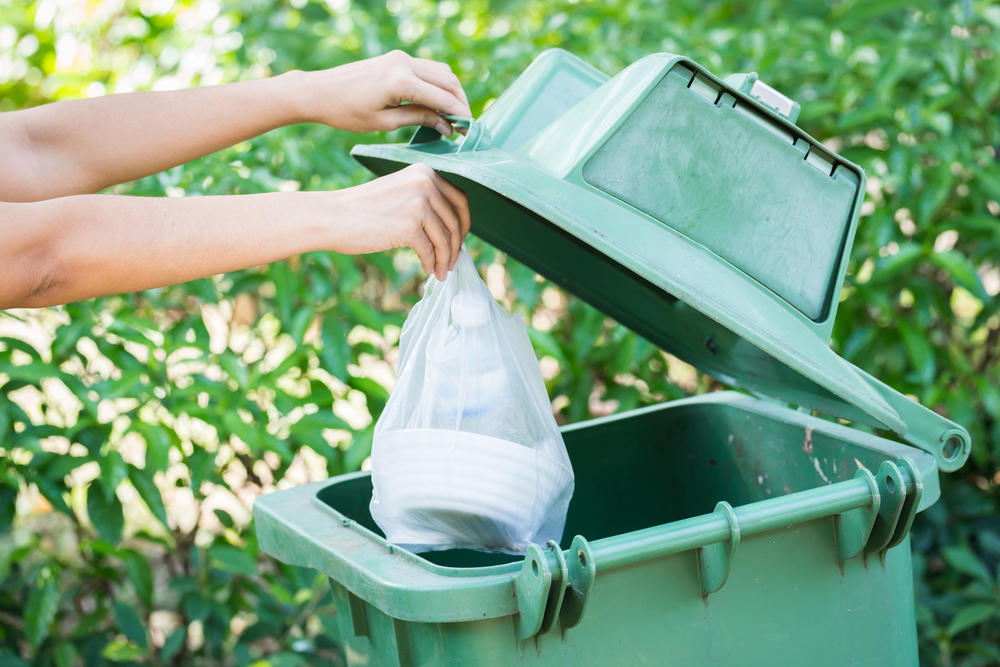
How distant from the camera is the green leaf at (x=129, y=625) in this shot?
7.40 ft

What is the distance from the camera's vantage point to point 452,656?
118cm

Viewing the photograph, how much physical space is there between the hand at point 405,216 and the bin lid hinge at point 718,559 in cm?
48

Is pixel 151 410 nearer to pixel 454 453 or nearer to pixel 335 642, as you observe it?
pixel 335 642

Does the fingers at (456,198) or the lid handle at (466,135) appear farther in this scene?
the lid handle at (466,135)

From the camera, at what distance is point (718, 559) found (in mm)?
1251

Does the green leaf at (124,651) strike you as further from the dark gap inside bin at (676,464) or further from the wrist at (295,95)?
the wrist at (295,95)

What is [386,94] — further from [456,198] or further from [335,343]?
[335,343]

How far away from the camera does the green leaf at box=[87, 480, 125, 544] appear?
211 cm

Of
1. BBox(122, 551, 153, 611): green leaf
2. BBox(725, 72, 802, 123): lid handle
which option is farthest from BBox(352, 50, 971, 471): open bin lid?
BBox(122, 551, 153, 611): green leaf

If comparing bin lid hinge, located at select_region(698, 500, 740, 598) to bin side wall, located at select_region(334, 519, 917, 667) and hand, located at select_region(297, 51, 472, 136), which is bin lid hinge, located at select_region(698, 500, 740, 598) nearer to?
bin side wall, located at select_region(334, 519, 917, 667)

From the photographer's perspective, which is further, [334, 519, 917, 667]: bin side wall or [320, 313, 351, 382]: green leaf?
[320, 313, 351, 382]: green leaf

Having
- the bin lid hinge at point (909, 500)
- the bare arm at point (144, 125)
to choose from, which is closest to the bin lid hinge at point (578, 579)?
the bin lid hinge at point (909, 500)

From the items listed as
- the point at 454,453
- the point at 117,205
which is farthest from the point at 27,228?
the point at 454,453

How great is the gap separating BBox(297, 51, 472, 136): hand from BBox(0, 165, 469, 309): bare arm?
1.18 ft
